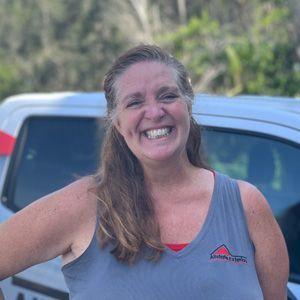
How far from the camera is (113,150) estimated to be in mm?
2195

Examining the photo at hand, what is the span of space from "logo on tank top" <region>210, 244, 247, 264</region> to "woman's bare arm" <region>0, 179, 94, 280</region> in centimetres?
35

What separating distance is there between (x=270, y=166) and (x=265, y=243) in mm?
982

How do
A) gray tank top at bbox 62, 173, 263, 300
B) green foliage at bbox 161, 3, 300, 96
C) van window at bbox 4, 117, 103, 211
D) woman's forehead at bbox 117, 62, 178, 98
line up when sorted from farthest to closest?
green foliage at bbox 161, 3, 300, 96, van window at bbox 4, 117, 103, 211, woman's forehead at bbox 117, 62, 178, 98, gray tank top at bbox 62, 173, 263, 300

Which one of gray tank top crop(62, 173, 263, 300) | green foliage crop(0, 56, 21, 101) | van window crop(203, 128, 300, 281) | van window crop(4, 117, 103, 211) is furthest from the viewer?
green foliage crop(0, 56, 21, 101)

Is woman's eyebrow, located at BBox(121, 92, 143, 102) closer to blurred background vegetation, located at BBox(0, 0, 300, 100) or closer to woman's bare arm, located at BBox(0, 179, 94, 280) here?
woman's bare arm, located at BBox(0, 179, 94, 280)

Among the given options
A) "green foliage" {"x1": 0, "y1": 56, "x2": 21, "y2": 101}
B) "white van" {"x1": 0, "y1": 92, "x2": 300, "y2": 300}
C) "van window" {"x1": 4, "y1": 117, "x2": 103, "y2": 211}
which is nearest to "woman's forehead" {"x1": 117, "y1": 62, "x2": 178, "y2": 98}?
"white van" {"x1": 0, "y1": 92, "x2": 300, "y2": 300}

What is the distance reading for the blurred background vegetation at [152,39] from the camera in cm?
1171

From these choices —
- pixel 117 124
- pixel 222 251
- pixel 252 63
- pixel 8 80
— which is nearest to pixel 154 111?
pixel 117 124

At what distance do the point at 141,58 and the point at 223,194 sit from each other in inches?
16.3

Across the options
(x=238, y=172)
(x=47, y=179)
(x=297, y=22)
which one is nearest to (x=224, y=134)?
(x=238, y=172)

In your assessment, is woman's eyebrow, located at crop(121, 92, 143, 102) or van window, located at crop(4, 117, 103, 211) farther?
van window, located at crop(4, 117, 103, 211)

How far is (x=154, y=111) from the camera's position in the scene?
2059 millimetres

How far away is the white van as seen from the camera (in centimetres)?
287

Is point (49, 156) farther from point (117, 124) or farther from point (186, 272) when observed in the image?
point (186, 272)
